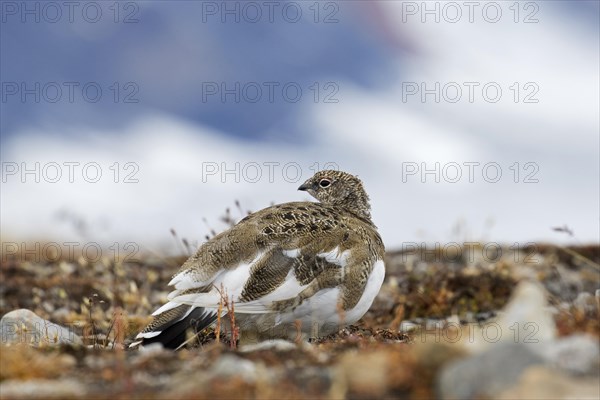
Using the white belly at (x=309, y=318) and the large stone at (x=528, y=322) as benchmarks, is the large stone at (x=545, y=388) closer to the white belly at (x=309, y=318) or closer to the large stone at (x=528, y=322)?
the large stone at (x=528, y=322)

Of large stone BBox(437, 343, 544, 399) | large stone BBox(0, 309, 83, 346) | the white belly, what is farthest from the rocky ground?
large stone BBox(0, 309, 83, 346)

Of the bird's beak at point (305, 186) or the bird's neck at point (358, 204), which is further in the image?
the bird's beak at point (305, 186)

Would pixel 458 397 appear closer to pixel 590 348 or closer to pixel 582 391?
pixel 582 391

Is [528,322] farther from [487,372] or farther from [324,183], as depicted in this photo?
[324,183]

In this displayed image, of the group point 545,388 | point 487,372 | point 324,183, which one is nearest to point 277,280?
point 324,183

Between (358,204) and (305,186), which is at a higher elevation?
(305,186)

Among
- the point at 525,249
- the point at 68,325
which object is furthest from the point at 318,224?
the point at 525,249

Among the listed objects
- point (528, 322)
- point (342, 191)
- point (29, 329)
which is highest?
point (342, 191)

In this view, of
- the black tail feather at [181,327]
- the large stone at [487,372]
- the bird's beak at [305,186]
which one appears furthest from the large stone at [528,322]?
the bird's beak at [305,186]

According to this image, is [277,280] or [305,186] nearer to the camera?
[277,280]
